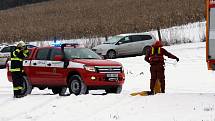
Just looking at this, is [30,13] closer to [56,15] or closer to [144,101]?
[56,15]

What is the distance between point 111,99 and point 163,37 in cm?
2654

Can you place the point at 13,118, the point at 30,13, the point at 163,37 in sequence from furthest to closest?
the point at 30,13 → the point at 163,37 → the point at 13,118

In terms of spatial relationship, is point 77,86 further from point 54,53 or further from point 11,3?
point 11,3

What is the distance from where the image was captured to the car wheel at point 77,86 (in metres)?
17.5

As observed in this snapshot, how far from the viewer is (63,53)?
18.4 metres

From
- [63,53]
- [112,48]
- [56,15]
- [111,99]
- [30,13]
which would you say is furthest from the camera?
[30,13]

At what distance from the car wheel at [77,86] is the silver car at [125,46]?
55.2 feet

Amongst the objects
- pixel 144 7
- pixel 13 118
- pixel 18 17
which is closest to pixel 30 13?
pixel 18 17

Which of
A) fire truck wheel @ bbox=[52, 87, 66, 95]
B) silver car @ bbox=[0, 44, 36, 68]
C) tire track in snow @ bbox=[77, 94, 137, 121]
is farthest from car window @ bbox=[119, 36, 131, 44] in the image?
tire track in snow @ bbox=[77, 94, 137, 121]

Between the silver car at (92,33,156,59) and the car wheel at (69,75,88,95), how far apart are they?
1683 cm

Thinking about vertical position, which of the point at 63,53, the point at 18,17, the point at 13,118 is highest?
the point at 18,17

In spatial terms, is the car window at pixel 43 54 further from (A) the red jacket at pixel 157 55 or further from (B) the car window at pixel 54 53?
(A) the red jacket at pixel 157 55

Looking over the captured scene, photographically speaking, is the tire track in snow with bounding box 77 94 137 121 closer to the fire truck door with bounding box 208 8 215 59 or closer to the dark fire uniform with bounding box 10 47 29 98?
the fire truck door with bounding box 208 8 215 59

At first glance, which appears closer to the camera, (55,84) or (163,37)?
(55,84)
